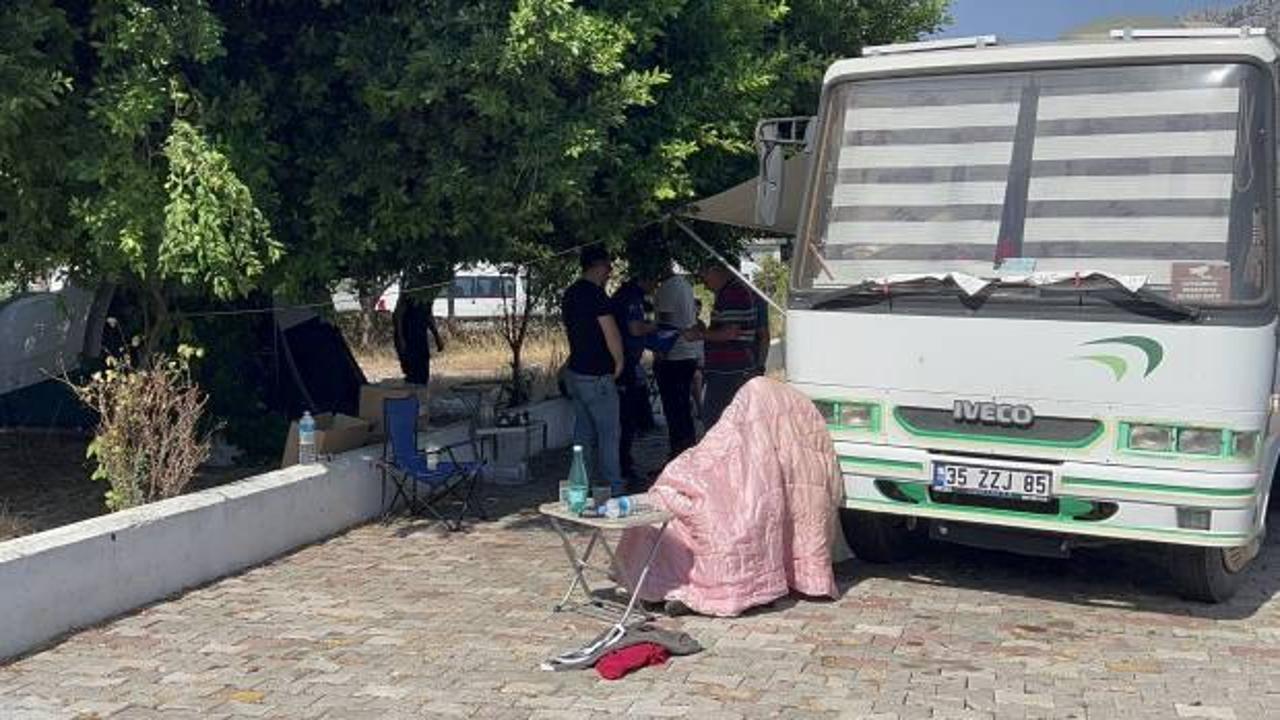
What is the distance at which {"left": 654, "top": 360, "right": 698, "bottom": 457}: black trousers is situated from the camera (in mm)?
10984

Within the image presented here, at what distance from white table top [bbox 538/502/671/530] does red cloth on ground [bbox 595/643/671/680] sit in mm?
607

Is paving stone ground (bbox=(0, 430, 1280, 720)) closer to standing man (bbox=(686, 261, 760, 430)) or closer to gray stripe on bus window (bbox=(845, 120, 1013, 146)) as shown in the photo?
gray stripe on bus window (bbox=(845, 120, 1013, 146))

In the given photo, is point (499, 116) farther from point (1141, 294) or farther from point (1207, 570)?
point (1207, 570)

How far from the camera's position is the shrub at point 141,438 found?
7488 millimetres

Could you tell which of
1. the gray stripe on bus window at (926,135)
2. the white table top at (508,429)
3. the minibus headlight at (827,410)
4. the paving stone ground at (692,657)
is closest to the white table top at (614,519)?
the paving stone ground at (692,657)

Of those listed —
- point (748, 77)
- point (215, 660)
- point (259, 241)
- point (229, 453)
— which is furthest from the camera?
point (229, 453)

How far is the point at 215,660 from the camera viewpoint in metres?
5.91

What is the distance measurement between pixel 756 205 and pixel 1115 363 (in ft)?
7.58

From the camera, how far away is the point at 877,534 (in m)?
7.61

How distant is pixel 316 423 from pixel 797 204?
381 cm

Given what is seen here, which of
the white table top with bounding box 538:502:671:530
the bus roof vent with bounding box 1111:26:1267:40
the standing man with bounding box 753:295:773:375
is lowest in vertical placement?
the white table top with bounding box 538:502:671:530

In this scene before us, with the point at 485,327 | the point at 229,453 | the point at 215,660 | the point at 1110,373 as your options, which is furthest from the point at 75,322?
the point at 485,327

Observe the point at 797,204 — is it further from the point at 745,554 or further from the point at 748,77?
the point at 745,554

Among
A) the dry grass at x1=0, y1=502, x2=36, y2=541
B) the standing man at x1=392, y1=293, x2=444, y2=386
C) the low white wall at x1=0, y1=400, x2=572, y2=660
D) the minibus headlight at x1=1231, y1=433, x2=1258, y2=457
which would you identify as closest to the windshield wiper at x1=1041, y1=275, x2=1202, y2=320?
the minibus headlight at x1=1231, y1=433, x2=1258, y2=457
